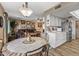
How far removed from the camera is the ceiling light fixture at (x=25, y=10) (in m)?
1.81

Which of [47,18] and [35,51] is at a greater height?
[47,18]

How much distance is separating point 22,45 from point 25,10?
0.55 metres

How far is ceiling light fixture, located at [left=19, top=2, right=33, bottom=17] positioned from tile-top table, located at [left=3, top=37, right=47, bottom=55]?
1.32 ft

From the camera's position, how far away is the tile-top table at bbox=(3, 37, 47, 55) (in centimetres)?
182

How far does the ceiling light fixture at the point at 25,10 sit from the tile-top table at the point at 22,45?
0.40m

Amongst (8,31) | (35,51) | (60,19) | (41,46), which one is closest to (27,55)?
(35,51)

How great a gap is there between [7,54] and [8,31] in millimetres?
360

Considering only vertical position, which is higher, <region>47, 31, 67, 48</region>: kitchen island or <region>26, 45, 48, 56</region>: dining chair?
<region>47, 31, 67, 48</region>: kitchen island

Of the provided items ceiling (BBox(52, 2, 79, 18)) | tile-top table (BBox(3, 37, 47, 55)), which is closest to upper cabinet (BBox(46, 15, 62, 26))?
ceiling (BBox(52, 2, 79, 18))

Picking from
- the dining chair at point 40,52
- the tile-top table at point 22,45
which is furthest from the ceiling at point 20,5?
the dining chair at point 40,52

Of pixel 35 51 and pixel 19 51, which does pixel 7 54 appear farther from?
pixel 35 51

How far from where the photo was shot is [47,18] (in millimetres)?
1912

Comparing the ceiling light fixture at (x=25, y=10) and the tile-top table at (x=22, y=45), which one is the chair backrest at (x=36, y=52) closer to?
the tile-top table at (x=22, y=45)

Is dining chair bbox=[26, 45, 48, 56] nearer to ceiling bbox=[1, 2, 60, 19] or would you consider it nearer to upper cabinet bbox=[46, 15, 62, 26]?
upper cabinet bbox=[46, 15, 62, 26]
